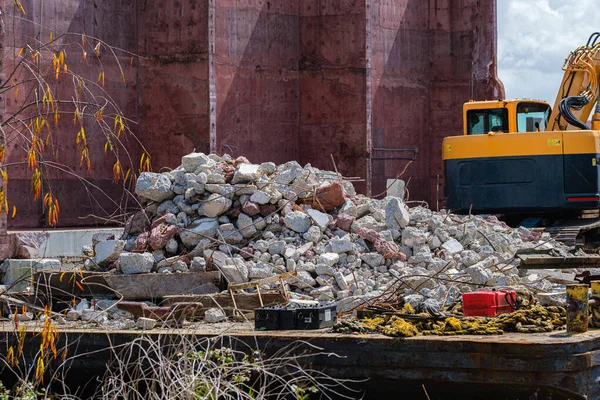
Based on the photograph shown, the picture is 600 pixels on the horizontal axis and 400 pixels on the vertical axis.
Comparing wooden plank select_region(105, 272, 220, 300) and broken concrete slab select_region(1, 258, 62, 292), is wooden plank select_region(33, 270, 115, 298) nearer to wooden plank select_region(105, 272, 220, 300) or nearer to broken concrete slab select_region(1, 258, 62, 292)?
wooden plank select_region(105, 272, 220, 300)

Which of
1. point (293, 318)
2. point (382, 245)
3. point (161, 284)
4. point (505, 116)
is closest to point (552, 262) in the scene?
point (382, 245)

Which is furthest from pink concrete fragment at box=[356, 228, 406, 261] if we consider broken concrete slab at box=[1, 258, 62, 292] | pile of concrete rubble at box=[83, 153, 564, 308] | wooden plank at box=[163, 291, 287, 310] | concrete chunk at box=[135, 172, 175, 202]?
broken concrete slab at box=[1, 258, 62, 292]

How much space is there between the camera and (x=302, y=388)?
7.87 metres

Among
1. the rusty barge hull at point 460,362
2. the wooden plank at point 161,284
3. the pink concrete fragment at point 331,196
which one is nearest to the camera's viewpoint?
the rusty barge hull at point 460,362

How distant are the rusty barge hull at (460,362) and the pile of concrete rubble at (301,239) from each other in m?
2.14

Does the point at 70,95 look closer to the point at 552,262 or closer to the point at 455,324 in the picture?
the point at 552,262

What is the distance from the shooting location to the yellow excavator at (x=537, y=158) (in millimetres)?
16938

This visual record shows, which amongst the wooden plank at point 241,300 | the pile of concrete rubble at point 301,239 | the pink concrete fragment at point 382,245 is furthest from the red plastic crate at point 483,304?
the pink concrete fragment at point 382,245

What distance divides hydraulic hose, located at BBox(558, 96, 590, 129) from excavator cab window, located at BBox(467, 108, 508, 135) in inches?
40.0

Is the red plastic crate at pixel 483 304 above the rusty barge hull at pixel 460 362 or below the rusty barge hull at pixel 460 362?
above

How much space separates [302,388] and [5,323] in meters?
3.46

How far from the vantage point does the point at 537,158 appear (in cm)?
1719

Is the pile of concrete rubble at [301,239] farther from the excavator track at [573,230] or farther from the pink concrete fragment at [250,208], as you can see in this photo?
the excavator track at [573,230]

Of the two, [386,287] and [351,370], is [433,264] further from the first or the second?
[351,370]
